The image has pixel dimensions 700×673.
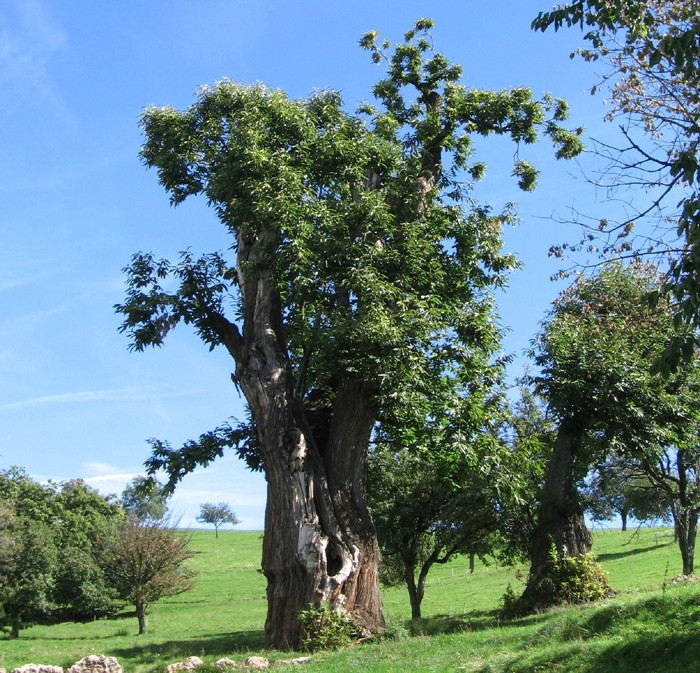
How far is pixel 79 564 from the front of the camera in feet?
185

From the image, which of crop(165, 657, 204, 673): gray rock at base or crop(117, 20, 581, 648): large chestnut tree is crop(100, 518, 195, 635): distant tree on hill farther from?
crop(165, 657, 204, 673): gray rock at base

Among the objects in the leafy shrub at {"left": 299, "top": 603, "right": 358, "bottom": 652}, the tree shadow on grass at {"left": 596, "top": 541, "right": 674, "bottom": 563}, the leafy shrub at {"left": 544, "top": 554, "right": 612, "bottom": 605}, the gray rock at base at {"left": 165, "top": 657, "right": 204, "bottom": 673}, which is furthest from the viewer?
the tree shadow on grass at {"left": 596, "top": 541, "right": 674, "bottom": 563}

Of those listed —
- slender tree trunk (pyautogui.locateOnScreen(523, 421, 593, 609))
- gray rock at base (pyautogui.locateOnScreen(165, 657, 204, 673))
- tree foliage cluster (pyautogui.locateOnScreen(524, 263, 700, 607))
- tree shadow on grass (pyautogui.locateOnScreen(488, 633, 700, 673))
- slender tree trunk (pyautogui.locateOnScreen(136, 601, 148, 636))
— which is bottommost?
slender tree trunk (pyautogui.locateOnScreen(136, 601, 148, 636))

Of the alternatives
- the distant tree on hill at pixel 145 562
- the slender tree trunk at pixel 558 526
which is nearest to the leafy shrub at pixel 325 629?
the slender tree trunk at pixel 558 526

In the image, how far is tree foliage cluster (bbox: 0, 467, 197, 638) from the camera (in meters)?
45.8

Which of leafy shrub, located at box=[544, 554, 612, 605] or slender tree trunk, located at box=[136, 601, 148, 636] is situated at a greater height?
leafy shrub, located at box=[544, 554, 612, 605]

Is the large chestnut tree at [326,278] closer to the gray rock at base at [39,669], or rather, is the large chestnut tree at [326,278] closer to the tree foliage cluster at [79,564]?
the gray rock at base at [39,669]

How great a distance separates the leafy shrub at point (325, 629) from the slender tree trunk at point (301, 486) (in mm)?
239

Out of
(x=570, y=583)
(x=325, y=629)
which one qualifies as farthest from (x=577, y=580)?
(x=325, y=629)

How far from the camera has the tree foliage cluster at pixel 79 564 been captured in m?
45.8

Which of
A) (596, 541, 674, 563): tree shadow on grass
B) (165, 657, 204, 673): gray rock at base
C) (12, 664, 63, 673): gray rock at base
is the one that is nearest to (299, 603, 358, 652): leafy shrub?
(165, 657, 204, 673): gray rock at base

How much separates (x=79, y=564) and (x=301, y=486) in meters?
46.1

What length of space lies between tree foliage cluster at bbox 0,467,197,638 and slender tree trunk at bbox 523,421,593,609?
94.0 feet

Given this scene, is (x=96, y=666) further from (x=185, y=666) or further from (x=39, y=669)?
(x=185, y=666)
